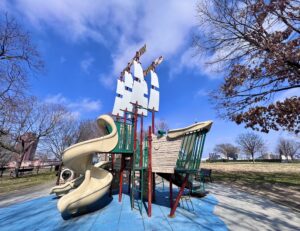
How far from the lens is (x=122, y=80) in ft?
39.0

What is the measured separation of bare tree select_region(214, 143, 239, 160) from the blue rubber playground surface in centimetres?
8422

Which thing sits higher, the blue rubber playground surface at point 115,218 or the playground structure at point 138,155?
the playground structure at point 138,155

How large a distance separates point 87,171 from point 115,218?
188 centimetres

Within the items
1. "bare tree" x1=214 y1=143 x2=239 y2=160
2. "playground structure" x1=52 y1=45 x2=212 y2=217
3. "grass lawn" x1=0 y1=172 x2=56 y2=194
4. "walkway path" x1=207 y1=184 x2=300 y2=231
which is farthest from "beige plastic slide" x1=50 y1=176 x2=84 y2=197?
"bare tree" x1=214 y1=143 x2=239 y2=160

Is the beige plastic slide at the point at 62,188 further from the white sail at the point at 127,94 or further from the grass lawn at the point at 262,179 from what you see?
the grass lawn at the point at 262,179

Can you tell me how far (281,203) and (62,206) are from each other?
24.5 feet

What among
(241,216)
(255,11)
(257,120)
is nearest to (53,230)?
(241,216)

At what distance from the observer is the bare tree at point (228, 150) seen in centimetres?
8775

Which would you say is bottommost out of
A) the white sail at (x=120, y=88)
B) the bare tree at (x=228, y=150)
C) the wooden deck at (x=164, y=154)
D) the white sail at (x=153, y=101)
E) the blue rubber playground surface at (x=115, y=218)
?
the blue rubber playground surface at (x=115, y=218)

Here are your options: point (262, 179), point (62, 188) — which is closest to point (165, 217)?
point (62, 188)

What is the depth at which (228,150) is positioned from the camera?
8938 centimetres

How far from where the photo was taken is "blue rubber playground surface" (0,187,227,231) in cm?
573

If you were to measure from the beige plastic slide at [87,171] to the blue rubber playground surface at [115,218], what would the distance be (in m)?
0.50

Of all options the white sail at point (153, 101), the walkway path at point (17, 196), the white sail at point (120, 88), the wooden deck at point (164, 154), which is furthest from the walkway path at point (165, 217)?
the white sail at point (120, 88)
